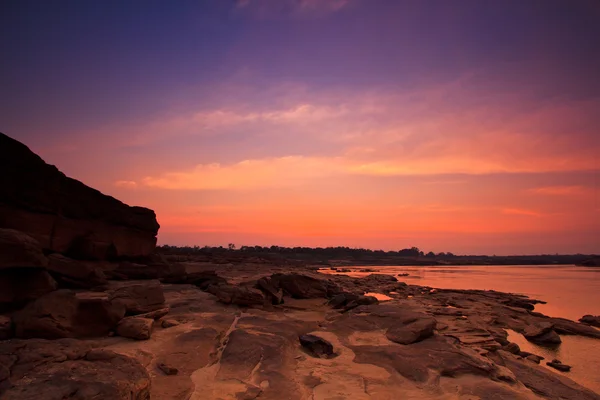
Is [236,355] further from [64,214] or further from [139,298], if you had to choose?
[64,214]

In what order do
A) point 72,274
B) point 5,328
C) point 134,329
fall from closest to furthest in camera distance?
1. point 5,328
2. point 134,329
3. point 72,274

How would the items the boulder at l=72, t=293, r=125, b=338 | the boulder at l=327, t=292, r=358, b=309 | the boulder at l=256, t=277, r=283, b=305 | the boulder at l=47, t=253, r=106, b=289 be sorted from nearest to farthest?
1. the boulder at l=72, t=293, r=125, b=338
2. the boulder at l=47, t=253, r=106, b=289
3. the boulder at l=256, t=277, r=283, b=305
4. the boulder at l=327, t=292, r=358, b=309

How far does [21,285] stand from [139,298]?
11.0 ft

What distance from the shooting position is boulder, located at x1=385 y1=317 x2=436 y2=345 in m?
11.2

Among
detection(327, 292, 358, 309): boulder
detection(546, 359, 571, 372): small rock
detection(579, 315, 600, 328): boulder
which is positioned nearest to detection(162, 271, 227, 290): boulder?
detection(327, 292, 358, 309): boulder

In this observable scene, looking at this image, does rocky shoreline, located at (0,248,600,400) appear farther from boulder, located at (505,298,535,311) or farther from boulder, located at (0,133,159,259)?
boulder, located at (505,298,535,311)

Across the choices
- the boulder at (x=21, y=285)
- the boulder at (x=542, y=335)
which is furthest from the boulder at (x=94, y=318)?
the boulder at (x=542, y=335)

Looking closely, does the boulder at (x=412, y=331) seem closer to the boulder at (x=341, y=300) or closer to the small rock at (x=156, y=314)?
the boulder at (x=341, y=300)

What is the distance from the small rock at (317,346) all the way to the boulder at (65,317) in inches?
223

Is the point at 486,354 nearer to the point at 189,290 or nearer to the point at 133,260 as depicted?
the point at 189,290

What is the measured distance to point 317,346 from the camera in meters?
10.7

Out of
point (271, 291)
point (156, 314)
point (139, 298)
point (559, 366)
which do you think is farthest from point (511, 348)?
point (139, 298)

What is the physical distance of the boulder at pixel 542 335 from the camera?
16.9 m

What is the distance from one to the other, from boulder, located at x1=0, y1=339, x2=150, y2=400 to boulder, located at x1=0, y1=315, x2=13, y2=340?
144cm
